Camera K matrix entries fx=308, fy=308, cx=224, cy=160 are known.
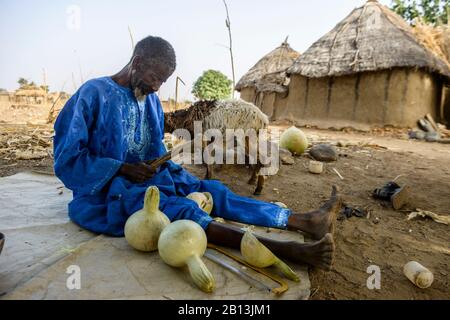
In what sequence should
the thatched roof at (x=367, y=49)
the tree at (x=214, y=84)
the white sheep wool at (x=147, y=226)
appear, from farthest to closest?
the tree at (x=214, y=84), the thatched roof at (x=367, y=49), the white sheep wool at (x=147, y=226)

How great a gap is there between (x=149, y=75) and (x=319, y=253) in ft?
4.71

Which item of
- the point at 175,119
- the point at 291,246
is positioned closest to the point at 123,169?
the point at 291,246

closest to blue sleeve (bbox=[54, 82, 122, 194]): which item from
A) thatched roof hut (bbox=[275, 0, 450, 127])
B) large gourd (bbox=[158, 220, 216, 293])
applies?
large gourd (bbox=[158, 220, 216, 293])

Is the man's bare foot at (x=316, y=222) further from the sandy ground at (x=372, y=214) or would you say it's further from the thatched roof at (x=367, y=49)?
the thatched roof at (x=367, y=49)

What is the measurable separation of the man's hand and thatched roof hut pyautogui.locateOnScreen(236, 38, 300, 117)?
35.4ft

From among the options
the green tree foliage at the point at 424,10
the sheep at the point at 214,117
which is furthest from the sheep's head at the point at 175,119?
the green tree foliage at the point at 424,10

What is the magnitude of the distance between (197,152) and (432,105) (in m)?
9.55

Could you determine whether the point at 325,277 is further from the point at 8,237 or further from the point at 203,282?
the point at 8,237

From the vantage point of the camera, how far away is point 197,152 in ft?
12.8

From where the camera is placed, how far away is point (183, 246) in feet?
4.87

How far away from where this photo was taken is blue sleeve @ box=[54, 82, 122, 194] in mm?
1883

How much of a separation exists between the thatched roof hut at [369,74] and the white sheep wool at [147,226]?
30.4ft

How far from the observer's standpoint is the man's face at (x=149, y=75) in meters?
1.93
